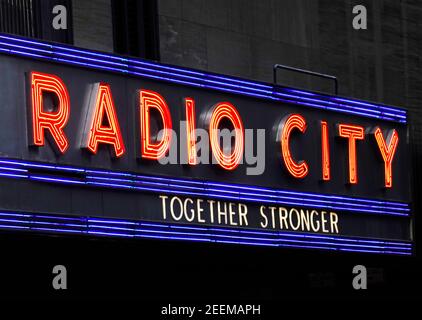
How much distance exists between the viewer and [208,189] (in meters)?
16.9

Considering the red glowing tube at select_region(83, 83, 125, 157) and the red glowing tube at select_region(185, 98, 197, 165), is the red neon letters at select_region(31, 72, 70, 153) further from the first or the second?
the red glowing tube at select_region(185, 98, 197, 165)

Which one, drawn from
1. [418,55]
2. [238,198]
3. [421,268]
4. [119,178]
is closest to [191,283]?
[238,198]

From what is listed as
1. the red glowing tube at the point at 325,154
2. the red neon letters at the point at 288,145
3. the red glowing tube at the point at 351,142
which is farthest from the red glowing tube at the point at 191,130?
the red glowing tube at the point at 351,142

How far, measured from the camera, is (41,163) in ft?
48.7

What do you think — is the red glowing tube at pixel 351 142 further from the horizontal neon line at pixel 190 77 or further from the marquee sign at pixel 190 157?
the horizontal neon line at pixel 190 77

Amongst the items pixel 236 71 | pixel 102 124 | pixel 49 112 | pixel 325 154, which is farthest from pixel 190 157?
pixel 236 71

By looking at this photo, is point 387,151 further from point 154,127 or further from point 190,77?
point 154,127

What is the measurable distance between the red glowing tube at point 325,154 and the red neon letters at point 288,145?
356 mm

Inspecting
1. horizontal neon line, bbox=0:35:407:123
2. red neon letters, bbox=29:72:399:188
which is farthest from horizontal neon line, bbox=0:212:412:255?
horizontal neon line, bbox=0:35:407:123

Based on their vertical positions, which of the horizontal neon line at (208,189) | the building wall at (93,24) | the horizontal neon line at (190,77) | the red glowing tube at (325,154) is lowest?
the horizontal neon line at (208,189)

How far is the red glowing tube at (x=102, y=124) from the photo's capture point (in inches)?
610

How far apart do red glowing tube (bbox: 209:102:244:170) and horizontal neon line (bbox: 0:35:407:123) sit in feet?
0.90

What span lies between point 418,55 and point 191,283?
22.7 feet

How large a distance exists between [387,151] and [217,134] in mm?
3478
